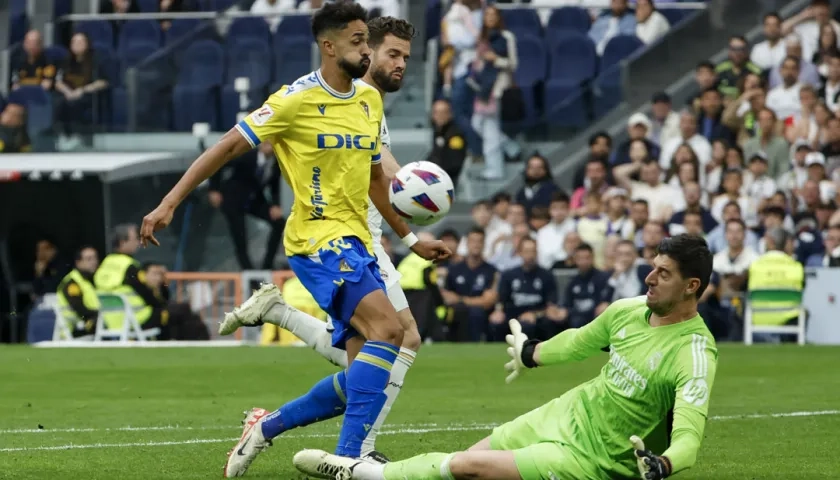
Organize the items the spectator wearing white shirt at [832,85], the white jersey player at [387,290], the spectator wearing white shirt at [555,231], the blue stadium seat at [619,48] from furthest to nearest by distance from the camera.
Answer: the blue stadium seat at [619,48], the spectator wearing white shirt at [832,85], the spectator wearing white shirt at [555,231], the white jersey player at [387,290]

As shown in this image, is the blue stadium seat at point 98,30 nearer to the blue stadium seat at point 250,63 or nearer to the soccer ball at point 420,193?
the blue stadium seat at point 250,63

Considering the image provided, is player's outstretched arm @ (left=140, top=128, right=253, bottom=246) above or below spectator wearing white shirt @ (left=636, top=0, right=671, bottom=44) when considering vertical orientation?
below

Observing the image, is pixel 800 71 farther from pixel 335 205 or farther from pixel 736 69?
pixel 335 205

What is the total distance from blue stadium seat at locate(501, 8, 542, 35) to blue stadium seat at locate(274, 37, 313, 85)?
305 centimetres

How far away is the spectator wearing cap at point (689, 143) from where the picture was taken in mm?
20891

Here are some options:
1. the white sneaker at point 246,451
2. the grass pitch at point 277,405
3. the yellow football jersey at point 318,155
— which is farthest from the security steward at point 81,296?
the yellow football jersey at point 318,155

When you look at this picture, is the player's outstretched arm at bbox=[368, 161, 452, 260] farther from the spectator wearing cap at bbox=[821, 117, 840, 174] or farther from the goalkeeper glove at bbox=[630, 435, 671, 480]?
the spectator wearing cap at bbox=[821, 117, 840, 174]

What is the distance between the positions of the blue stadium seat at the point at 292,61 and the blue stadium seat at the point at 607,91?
4180 mm

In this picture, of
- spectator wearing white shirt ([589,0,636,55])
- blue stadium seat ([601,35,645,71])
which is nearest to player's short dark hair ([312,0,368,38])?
blue stadium seat ([601,35,645,71])

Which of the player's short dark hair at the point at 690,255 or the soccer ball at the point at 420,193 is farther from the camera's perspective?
the soccer ball at the point at 420,193

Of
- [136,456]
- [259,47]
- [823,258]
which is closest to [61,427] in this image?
[136,456]

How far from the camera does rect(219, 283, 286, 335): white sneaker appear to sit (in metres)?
8.85

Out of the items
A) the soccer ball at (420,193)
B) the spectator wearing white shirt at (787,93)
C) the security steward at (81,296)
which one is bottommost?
the security steward at (81,296)

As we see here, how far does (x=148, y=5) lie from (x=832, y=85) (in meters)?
11.9
